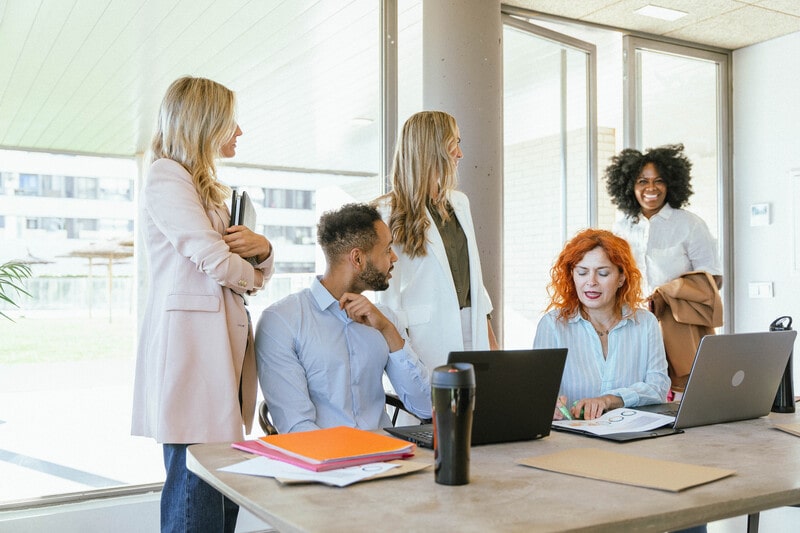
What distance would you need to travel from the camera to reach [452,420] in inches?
51.5

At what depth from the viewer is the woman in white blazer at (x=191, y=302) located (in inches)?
85.6

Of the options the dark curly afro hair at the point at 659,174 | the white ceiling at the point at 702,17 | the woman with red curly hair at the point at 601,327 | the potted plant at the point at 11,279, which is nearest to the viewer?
the woman with red curly hair at the point at 601,327

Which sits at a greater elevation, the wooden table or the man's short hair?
the man's short hair

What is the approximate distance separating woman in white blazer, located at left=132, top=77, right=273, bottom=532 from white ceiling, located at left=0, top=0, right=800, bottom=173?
1188mm

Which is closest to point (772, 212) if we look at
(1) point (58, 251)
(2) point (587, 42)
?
(2) point (587, 42)

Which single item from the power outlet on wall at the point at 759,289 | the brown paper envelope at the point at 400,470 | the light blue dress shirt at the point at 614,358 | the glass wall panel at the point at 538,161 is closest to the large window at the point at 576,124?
the glass wall panel at the point at 538,161

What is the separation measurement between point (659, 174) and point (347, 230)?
89.3 inches

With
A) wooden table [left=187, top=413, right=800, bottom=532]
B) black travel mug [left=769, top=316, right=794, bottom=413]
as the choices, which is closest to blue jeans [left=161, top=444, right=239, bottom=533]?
wooden table [left=187, top=413, right=800, bottom=532]

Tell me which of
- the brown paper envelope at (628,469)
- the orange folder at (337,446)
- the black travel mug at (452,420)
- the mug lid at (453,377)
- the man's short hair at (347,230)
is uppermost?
the man's short hair at (347,230)

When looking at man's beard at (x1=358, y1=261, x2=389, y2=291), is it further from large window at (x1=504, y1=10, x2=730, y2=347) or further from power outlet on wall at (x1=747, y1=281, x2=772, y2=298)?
power outlet on wall at (x1=747, y1=281, x2=772, y2=298)

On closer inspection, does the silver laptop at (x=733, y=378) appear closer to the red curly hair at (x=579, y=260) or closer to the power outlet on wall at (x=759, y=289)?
the red curly hair at (x=579, y=260)

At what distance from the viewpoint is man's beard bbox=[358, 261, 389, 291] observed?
2.37 m

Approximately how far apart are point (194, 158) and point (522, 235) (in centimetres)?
279

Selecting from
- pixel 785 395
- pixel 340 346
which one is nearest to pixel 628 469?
pixel 785 395
